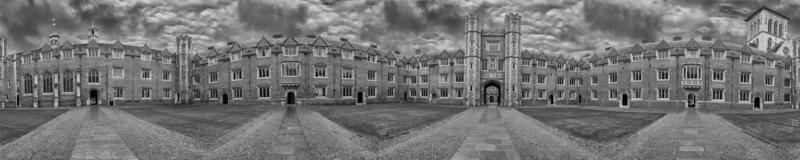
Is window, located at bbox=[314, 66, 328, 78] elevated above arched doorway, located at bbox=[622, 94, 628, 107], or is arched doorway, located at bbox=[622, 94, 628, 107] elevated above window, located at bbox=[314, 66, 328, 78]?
window, located at bbox=[314, 66, 328, 78]

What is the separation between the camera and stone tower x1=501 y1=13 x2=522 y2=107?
5391 cm

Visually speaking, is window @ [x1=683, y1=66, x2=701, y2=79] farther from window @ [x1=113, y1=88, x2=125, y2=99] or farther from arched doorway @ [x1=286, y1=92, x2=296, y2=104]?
window @ [x1=113, y1=88, x2=125, y2=99]

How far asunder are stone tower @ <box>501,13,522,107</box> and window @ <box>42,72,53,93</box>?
6491 cm

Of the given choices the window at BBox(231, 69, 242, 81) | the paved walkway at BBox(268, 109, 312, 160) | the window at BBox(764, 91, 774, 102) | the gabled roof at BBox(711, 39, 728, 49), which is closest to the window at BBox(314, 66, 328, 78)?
the window at BBox(231, 69, 242, 81)

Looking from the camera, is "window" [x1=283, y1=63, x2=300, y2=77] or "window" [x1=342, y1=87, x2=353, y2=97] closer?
"window" [x1=283, y1=63, x2=300, y2=77]

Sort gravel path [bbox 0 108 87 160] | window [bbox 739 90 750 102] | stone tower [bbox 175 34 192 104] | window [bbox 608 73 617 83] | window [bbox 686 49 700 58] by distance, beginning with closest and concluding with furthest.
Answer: gravel path [bbox 0 108 87 160]
window [bbox 686 49 700 58]
window [bbox 739 90 750 102]
window [bbox 608 73 617 83]
stone tower [bbox 175 34 192 104]

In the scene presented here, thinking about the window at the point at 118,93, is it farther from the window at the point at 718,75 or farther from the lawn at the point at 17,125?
the window at the point at 718,75

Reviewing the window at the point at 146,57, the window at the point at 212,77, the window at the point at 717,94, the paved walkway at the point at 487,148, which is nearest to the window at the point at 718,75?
the window at the point at 717,94

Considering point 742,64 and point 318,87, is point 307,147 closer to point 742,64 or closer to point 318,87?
point 318,87

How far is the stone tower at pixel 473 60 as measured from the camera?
54125mm

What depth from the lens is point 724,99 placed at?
4675 cm

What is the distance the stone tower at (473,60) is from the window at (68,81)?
183ft

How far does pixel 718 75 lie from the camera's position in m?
46.9

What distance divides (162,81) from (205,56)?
749 cm
